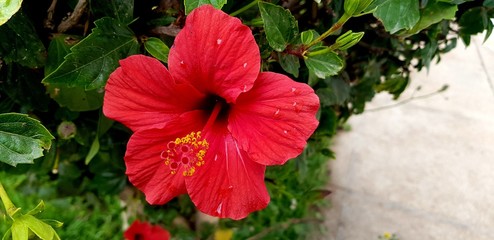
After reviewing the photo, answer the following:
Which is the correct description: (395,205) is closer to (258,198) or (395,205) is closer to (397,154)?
(397,154)

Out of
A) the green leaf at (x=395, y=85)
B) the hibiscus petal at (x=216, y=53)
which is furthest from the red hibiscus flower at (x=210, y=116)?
the green leaf at (x=395, y=85)

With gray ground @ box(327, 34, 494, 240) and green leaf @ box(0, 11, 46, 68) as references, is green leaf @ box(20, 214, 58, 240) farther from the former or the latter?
gray ground @ box(327, 34, 494, 240)

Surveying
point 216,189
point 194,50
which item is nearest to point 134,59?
point 194,50

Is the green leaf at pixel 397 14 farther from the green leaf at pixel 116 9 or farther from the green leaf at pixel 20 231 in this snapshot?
the green leaf at pixel 20 231

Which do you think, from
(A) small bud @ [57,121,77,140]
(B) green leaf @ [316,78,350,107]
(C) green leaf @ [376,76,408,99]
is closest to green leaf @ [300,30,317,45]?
(B) green leaf @ [316,78,350,107]

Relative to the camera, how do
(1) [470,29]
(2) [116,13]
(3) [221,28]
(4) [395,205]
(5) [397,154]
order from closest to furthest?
(3) [221,28] → (2) [116,13] → (1) [470,29] → (4) [395,205] → (5) [397,154]
